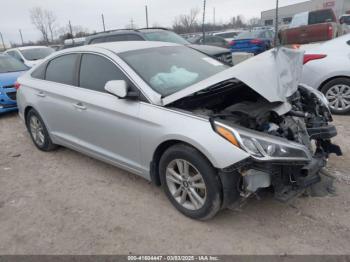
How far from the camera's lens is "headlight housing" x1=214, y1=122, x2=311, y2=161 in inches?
99.7

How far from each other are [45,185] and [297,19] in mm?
16448

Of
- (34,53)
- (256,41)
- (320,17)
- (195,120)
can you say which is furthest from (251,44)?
(195,120)

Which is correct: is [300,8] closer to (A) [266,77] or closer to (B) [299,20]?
(B) [299,20]

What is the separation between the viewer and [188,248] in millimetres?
2723

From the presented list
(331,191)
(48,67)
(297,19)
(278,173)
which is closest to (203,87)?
(278,173)

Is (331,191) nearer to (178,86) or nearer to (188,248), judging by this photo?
(188,248)

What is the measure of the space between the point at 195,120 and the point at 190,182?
602 millimetres

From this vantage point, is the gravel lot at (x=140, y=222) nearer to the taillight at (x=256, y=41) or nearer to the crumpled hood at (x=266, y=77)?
the crumpled hood at (x=266, y=77)

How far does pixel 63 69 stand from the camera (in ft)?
14.1

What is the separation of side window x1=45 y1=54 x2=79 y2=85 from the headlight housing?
94.0 inches

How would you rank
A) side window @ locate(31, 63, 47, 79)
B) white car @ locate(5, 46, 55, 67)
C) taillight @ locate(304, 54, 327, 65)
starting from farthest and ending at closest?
white car @ locate(5, 46, 55, 67) → taillight @ locate(304, 54, 327, 65) → side window @ locate(31, 63, 47, 79)

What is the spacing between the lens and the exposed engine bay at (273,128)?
8.45ft

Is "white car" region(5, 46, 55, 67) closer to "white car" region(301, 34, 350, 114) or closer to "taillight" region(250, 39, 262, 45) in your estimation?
"taillight" region(250, 39, 262, 45)

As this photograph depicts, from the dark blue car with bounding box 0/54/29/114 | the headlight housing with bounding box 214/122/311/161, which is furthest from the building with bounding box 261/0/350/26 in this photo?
the headlight housing with bounding box 214/122/311/161
